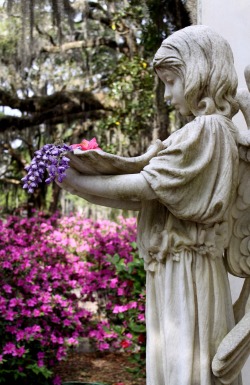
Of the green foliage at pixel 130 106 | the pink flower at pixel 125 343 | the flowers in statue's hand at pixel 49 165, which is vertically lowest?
the pink flower at pixel 125 343

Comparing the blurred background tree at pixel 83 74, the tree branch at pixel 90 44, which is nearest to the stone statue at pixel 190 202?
the blurred background tree at pixel 83 74

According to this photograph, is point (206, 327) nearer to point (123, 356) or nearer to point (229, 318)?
point (229, 318)

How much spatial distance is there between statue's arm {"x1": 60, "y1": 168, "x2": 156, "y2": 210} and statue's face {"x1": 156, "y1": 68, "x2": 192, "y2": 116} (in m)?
0.34

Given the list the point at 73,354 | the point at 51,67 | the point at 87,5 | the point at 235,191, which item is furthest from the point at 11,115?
the point at 235,191

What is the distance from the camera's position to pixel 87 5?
826cm

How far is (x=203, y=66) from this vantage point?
2115 millimetres

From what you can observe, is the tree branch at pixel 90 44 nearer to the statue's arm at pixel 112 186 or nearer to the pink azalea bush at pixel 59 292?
the pink azalea bush at pixel 59 292

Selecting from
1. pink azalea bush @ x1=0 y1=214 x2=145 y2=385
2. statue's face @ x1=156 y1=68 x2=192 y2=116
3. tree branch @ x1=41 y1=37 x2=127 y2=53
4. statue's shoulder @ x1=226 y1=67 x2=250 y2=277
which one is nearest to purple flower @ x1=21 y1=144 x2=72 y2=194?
statue's face @ x1=156 y1=68 x2=192 y2=116

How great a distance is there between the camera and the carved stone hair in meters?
2.12

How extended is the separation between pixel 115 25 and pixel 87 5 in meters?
0.48

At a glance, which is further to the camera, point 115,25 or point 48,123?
point 48,123

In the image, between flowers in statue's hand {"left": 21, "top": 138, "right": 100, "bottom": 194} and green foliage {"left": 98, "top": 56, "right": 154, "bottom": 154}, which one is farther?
green foliage {"left": 98, "top": 56, "right": 154, "bottom": 154}

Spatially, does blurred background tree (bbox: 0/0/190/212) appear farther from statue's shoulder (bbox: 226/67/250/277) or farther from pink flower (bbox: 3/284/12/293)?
statue's shoulder (bbox: 226/67/250/277)

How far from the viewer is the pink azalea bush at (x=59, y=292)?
4941 mm
